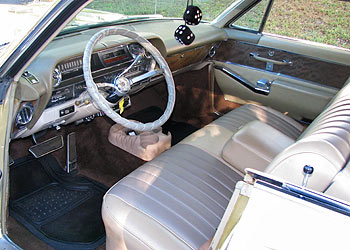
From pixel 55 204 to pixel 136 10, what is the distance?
4.82 feet

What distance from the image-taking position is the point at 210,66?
3326mm

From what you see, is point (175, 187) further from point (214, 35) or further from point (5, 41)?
point (214, 35)

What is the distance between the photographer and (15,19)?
1.43 m

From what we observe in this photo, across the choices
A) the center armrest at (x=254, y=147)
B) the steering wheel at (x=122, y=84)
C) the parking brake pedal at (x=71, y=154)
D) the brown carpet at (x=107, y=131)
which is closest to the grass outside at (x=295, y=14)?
the steering wheel at (x=122, y=84)

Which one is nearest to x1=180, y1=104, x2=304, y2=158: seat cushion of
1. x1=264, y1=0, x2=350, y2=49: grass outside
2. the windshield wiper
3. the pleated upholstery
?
the pleated upholstery

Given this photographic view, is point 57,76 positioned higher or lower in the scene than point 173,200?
higher

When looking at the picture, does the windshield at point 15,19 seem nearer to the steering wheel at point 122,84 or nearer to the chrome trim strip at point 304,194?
the steering wheel at point 122,84

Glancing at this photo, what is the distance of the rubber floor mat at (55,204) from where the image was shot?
209 centimetres

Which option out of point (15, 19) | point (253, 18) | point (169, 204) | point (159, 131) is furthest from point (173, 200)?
point (253, 18)

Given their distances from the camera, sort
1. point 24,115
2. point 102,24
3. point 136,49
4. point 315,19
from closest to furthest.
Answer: point 24,115 → point 136,49 → point 102,24 → point 315,19

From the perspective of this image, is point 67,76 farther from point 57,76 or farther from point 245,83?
point 245,83

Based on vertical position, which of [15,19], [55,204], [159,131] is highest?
[15,19]

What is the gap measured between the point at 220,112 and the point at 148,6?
3.83 ft

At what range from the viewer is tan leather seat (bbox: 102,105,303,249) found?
146 centimetres
